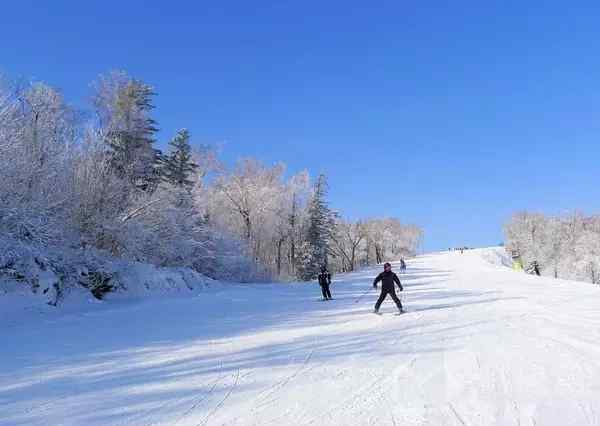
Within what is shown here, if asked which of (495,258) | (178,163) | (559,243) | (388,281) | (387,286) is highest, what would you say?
(178,163)

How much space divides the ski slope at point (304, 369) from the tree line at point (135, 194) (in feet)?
19.4

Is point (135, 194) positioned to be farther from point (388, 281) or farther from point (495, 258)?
point (495, 258)

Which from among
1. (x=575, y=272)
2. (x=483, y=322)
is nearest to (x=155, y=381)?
(x=483, y=322)

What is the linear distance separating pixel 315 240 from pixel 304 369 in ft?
136

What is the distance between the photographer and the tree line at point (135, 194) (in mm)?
15633

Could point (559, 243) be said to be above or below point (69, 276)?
above

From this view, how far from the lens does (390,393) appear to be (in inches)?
228

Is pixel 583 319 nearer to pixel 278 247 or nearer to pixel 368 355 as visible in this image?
pixel 368 355

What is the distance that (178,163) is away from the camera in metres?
32.5

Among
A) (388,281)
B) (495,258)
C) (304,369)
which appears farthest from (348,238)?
(304,369)

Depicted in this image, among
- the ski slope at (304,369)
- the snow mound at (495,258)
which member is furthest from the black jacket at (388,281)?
the snow mound at (495,258)

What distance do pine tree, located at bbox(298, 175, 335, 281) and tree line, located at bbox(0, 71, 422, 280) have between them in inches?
4.9

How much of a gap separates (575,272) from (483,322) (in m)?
84.7

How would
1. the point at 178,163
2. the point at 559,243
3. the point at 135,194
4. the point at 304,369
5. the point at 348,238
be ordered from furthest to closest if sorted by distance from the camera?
the point at 559,243, the point at 348,238, the point at 178,163, the point at 135,194, the point at 304,369
